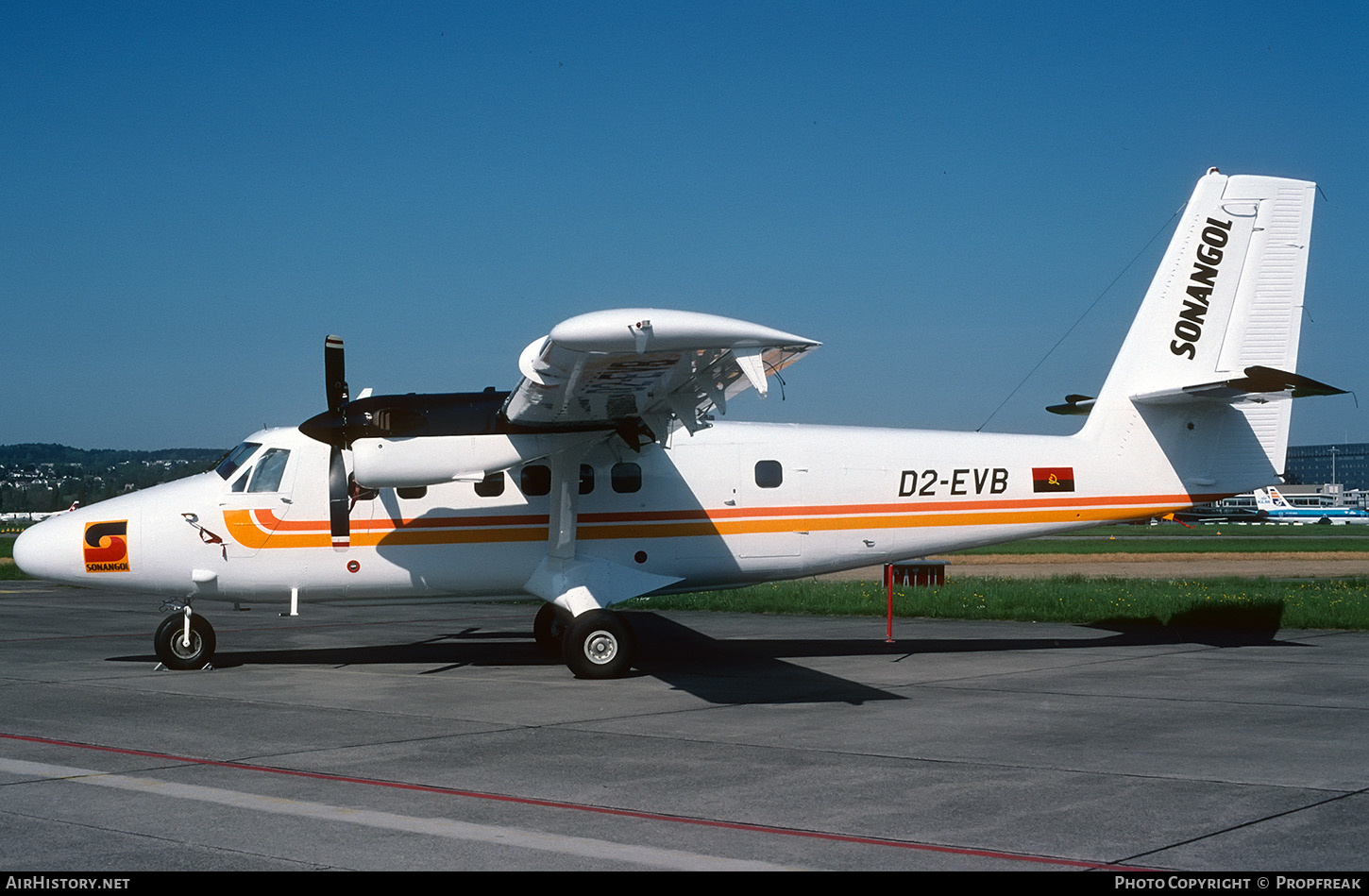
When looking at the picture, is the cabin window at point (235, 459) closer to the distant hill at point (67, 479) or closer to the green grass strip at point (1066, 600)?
the green grass strip at point (1066, 600)

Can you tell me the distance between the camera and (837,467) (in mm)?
15258

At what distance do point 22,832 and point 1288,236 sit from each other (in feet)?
50.5

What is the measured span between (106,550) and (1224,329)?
14.0m

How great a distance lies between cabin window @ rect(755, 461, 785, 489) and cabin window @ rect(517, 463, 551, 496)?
2577 mm

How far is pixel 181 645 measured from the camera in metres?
14.7

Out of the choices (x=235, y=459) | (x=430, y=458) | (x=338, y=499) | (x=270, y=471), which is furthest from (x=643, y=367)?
(x=235, y=459)

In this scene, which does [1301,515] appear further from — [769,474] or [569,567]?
[569,567]

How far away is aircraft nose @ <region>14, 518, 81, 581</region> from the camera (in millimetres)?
14172

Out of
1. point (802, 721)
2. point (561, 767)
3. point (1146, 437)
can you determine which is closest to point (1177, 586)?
point (1146, 437)

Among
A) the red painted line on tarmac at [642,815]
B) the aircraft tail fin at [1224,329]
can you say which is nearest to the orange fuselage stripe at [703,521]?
the aircraft tail fin at [1224,329]

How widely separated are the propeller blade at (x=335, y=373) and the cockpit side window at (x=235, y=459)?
1.83 m

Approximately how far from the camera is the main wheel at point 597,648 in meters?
13.7

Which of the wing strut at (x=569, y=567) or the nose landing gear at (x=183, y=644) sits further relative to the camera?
the nose landing gear at (x=183, y=644)

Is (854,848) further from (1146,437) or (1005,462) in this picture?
(1146,437)
